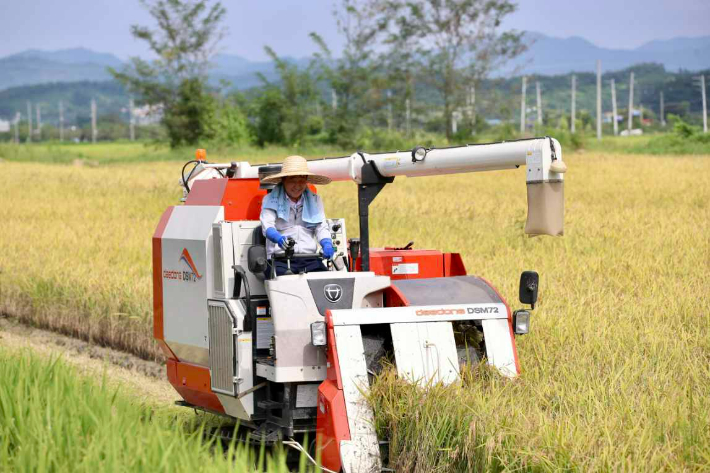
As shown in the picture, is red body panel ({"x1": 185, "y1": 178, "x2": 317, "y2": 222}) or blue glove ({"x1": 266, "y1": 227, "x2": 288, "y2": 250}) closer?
blue glove ({"x1": 266, "y1": 227, "x2": 288, "y2": 250})

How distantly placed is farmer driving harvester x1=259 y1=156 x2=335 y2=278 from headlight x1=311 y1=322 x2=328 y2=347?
2.41ft

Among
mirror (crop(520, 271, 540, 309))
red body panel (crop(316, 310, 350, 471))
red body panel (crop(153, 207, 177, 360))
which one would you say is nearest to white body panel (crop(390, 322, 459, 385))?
red body panel (crop(316, 310, 350, 471))

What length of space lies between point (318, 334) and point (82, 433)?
5.38ft

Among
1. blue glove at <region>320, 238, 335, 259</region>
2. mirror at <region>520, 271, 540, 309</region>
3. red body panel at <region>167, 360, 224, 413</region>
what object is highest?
blue glove at <region>320, 238, 335, 259</region>

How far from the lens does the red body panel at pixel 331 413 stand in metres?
5.59

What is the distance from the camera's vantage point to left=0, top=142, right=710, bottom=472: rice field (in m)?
4.96

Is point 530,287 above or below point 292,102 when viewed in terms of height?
below

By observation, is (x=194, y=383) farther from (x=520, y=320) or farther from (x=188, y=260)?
(x=520, y=320)

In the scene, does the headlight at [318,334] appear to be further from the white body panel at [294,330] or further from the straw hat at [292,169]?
the straw hat at [292,169]

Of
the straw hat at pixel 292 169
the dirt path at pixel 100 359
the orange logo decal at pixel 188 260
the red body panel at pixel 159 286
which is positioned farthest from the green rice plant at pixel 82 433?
the dirt path at pixel 100 359

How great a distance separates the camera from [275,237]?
21.1 ft

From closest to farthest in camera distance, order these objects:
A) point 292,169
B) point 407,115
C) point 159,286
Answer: point 292,169
point 159,286
point 407,115

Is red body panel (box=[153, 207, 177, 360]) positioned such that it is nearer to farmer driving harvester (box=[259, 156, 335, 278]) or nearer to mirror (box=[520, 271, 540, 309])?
farmer driving harvester (box=[259, 156, 335, 278])

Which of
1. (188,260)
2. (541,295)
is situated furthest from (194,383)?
(541,295)
